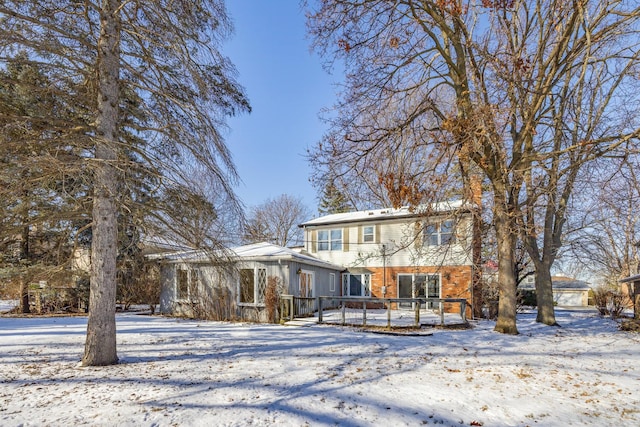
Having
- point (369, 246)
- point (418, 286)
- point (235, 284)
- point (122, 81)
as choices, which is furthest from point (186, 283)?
point (418, 286)

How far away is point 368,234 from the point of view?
779 inches

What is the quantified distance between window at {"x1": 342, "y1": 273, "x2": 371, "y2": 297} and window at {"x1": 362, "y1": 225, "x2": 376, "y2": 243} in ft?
5.95

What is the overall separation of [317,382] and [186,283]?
11.4 m

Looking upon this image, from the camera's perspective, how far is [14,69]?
24.0 feet

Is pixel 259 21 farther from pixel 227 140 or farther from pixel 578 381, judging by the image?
pixel 578 381

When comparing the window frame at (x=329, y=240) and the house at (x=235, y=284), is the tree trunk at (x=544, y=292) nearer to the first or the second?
the house at (x=235, y=284)

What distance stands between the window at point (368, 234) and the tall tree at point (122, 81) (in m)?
13.5

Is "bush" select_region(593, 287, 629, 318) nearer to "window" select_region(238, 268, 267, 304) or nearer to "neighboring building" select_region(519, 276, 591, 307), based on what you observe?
"window" select_region(238, 268, 267, 304)

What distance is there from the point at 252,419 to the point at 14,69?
793 cm

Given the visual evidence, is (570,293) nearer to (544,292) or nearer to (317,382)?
(544,292)

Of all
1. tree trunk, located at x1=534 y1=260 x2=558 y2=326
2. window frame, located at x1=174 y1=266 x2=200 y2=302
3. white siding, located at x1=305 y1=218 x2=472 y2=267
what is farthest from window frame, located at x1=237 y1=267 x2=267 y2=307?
tree trunk, located at x1=534 y1=260 x2=558 y2=326

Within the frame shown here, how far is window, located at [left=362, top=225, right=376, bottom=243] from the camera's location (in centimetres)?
1964

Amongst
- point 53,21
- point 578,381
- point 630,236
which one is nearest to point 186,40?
point 53,21

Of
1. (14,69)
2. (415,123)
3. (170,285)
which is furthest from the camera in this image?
(170,285)
